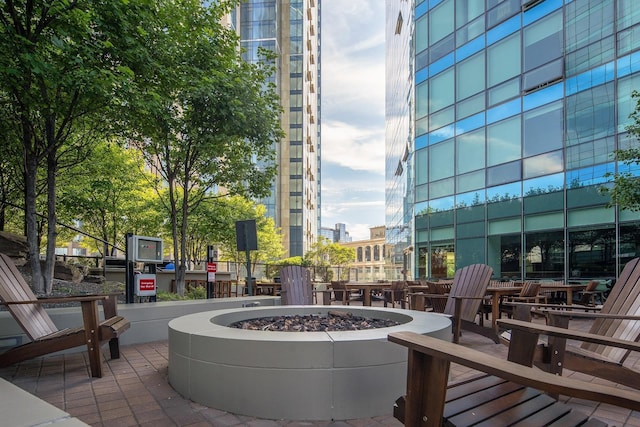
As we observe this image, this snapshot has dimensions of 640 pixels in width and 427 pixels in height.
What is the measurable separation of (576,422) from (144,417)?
2490mm

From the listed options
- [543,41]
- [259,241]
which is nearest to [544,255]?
[543,41]

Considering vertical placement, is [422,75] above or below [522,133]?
above

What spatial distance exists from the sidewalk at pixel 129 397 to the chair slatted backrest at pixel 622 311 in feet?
1.38

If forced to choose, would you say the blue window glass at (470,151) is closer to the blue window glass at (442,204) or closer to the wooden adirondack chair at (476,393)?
the blue window glass at (442,204)

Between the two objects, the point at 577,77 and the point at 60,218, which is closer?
the point at 577,77

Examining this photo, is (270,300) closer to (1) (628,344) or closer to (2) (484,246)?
(1) (628,344)

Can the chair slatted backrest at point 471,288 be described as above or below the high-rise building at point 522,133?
below

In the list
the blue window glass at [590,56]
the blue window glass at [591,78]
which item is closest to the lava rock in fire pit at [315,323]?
the blue window glass at [591,78]

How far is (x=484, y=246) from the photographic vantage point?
15.3 meters

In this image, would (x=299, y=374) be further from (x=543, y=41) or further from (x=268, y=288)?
(x=543, y=41)

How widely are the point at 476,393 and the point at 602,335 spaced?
71.3 inches

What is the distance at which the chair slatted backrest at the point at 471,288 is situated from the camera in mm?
5250

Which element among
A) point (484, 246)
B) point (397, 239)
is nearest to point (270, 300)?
point (484, 246)

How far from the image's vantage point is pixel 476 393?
189cm
